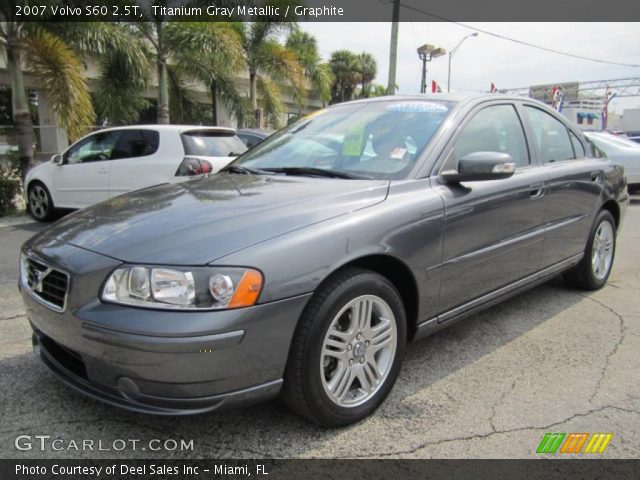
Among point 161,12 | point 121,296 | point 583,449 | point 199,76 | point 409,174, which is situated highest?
point 161,12

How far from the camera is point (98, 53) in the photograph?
39.1 ft

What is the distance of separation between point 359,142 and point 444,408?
1.59 metres

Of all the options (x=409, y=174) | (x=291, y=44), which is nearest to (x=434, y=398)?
(x=409, y=174)

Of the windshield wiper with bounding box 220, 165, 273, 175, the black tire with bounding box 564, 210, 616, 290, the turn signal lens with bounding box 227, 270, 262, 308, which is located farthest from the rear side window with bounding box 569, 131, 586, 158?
the turn signal lens with bounding box 227, 270, 262, 308

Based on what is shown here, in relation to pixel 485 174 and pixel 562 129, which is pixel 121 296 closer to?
pixel 485 174

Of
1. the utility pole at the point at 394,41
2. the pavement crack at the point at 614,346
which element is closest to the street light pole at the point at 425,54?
the utility pole at the point at 394,41

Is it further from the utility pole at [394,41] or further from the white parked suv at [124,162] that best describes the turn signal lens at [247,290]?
the utility pole at [394,41]

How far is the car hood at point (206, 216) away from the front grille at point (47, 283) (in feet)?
0.52

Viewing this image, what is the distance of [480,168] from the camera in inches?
113

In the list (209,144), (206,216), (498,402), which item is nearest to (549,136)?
(498,402)

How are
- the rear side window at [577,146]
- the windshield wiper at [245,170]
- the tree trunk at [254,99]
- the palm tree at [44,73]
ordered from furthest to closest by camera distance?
the tree trunk at [254,99]
the palm tree at [44,73]
the rear side window at [577,146]
the windshield wiper at [245,170]

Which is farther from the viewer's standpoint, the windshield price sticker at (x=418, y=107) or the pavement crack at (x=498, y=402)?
the windshield price sticker at (x=418, y=107)

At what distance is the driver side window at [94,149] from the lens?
8102 millimetres

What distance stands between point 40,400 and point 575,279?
4.12 metres
